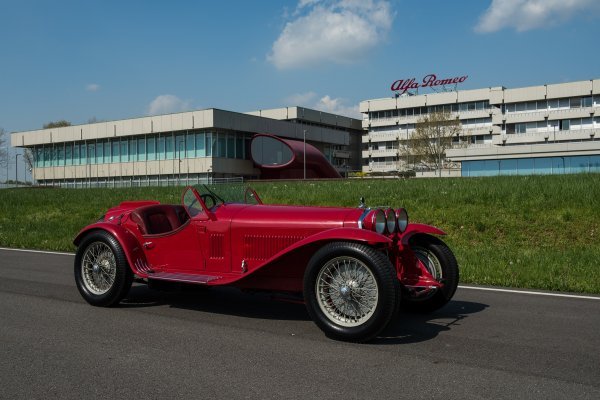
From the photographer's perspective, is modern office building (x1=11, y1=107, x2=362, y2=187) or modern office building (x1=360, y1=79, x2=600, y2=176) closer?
modern office building (x1=360, y1=79, x2=600, y2=176)

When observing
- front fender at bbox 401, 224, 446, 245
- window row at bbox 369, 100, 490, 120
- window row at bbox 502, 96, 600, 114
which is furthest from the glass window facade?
front fender at bbox 401, 224, 446, 245

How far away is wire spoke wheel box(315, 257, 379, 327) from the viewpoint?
198 inches

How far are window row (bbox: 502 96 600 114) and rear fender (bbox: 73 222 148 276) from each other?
8540 cm

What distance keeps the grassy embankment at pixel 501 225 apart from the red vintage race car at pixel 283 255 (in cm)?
312

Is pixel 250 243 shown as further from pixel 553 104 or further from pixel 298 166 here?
pixel 553 104

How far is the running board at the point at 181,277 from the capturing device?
600 cm

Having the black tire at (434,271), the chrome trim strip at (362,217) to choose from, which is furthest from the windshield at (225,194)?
the black tire at (434,271)

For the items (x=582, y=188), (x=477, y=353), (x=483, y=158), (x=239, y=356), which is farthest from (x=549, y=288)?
(x=483, y=158)

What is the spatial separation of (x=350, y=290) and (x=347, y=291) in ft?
0.09

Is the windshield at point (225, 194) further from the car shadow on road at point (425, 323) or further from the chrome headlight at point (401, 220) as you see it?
the car shadow on road at point (425, 323)

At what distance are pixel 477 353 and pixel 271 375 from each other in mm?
1741

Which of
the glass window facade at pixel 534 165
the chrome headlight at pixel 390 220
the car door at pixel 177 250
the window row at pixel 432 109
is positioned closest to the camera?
the chrome headlight at pixel 390 220

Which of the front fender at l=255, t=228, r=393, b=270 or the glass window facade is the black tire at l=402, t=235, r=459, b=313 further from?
the glass window facade

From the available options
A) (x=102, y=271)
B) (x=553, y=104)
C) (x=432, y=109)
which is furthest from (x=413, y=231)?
(x=432, y=109)
